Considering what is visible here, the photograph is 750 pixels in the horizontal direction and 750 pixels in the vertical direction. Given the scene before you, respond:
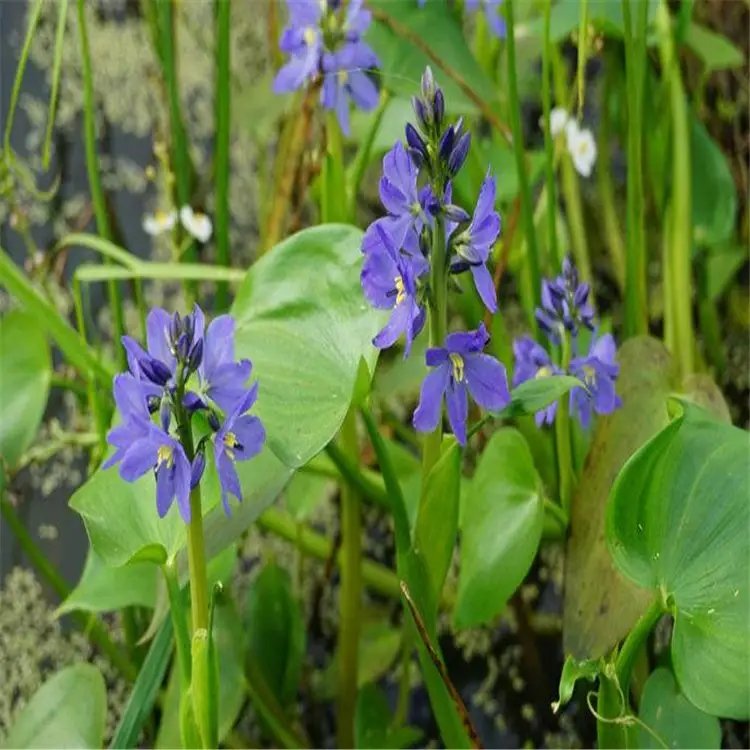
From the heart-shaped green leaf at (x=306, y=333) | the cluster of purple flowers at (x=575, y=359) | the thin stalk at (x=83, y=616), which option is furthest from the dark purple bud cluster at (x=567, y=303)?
the thin stalk at (x=83, y=616)

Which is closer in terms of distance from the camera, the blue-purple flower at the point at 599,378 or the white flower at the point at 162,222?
the blue-purple flower at the point at 599,378

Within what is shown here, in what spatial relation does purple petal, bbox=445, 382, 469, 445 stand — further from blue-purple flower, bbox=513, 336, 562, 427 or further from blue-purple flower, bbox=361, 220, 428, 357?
blue-purple flower, bbox=513, 336, 562, 427

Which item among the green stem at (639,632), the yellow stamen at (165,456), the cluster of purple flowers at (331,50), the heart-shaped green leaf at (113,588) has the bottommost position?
the heart-shaped green leaf at (113,588)

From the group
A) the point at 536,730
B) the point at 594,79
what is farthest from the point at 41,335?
the point at 594,79

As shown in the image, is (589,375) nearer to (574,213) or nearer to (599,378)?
(599,378)

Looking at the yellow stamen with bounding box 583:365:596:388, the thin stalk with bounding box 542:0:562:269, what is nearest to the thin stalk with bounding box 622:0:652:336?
the thin stalk with bounding box 542:0:562:269

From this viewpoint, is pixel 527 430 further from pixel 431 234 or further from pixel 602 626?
pixel 431 234

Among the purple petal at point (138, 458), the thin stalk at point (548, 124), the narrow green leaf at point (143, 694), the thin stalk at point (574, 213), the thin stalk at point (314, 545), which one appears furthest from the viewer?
the thin stalk at point (574, 213)

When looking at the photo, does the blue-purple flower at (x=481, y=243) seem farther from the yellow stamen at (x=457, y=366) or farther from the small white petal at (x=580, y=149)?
the small white petal at (x=580, y=149)

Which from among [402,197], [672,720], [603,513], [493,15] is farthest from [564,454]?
[493,15]
